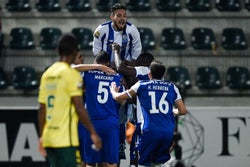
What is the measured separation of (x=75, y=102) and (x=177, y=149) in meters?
8.13

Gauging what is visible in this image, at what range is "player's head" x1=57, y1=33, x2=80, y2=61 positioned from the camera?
32.2 feet

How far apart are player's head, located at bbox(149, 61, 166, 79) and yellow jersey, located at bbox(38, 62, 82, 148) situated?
2.59 m

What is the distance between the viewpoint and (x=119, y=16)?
1366cm

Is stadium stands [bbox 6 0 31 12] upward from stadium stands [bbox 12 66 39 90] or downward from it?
upward

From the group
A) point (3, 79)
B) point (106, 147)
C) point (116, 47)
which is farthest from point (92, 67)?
point (3, 79)

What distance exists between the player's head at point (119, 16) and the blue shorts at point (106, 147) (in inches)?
58.5

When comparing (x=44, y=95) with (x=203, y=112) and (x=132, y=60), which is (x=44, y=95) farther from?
(x=203, y=112)

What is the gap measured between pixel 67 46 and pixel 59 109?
2.21 ft

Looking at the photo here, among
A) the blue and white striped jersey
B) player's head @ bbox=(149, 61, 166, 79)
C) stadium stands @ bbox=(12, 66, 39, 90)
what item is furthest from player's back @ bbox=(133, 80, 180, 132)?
stadium stands @ bbox=(12, 66, 39, 90)

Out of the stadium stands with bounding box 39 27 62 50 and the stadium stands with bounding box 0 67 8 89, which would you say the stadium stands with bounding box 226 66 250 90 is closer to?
the stadium stands with bounding box 39 27 62 50

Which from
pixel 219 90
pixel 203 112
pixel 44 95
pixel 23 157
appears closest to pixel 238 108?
pixel 203 112

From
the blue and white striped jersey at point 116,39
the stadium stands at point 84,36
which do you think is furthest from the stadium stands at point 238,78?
the blue and white striped jersey at point 116,39

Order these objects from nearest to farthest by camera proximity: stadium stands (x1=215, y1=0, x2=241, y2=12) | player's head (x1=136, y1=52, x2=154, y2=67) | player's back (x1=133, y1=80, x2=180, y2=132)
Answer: player's back (x1=133, y1=80, x2=180, y2=132) → player's head (x1=136, y1=52, x2=154, y2=67) → stadium stands (x1=215, y1=0, x2=241, y2=12)

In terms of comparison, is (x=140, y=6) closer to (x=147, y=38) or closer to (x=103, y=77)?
(x=147, y=38)
